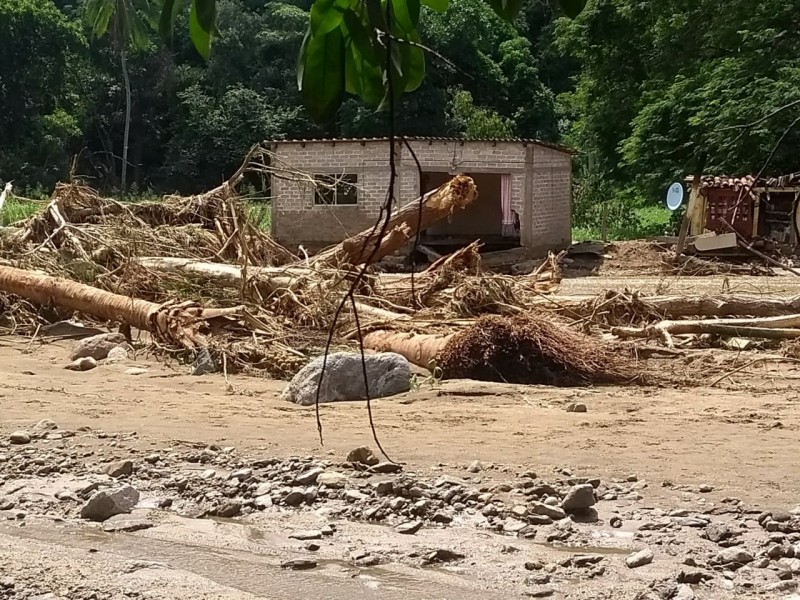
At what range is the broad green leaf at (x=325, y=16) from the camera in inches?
43.4

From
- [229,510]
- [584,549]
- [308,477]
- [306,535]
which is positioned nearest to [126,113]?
[308,477]

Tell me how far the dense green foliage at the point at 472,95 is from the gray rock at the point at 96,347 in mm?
8951

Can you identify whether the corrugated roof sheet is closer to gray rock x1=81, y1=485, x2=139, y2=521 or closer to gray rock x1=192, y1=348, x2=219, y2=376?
gray rock x1=192, y1=348, x2=219, y2=376

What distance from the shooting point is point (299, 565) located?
480cm

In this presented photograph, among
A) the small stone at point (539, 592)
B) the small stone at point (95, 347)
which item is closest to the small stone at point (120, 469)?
the small stone at point (539, 592)

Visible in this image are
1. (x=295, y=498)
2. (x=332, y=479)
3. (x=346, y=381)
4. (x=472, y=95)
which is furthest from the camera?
(x=472, y=95)

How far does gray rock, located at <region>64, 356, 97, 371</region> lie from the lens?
989 centimetres

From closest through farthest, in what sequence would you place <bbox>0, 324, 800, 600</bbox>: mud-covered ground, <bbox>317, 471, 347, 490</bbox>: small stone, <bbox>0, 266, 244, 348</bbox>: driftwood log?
<bbox>0, 324, 800, 600</bbox>: mud-covered ground
<bbox>317, 471, 347, 490</bbox>: small stone
<bbox>0, 266, 244, 348</bbox>: driftwood log

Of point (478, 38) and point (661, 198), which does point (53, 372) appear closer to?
point (661, 198)

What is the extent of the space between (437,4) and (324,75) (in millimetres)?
236

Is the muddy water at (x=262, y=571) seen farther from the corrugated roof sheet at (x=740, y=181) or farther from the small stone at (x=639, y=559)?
the corrugated roof sheet at (x=740, y=181)

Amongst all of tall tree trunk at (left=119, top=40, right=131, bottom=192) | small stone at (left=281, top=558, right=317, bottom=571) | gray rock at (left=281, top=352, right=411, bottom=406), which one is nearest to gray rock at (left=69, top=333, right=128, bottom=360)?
gray rock at (left=281, top=352, right=411, bottom=406)

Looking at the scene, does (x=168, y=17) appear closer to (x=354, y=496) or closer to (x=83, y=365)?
(x=354, y=496)

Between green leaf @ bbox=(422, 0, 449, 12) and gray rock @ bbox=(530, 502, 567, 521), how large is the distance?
4352mm
